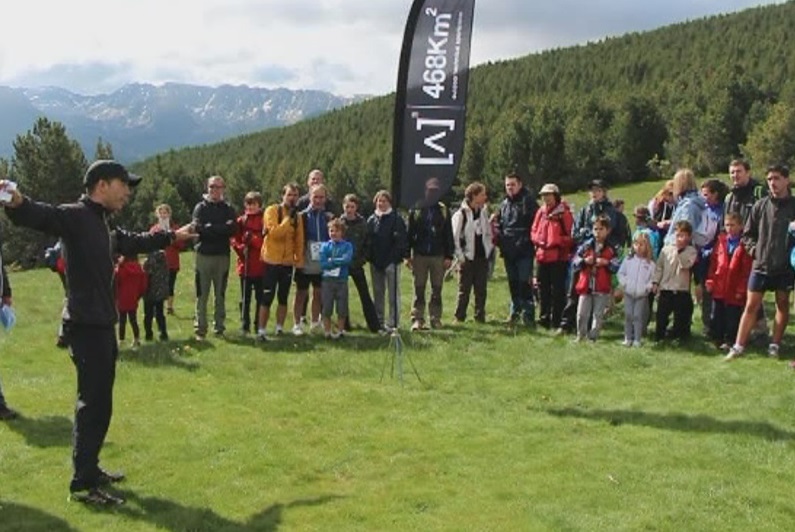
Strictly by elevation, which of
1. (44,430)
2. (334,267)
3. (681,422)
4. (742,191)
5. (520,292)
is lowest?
(44,430)

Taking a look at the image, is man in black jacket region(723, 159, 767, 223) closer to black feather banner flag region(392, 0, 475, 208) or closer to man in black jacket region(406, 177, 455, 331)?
black feather banner flag region(392, 0, 475, 208)

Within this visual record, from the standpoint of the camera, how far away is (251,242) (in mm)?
12875

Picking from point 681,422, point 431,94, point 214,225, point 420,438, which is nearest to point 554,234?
point 431,94

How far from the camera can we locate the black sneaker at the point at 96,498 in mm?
6344

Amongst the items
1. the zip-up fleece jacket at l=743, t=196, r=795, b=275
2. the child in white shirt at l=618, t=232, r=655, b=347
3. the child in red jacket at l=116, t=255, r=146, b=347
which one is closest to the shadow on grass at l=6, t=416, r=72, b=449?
the child in red jacket at l=116, t=255, r=146, b=347

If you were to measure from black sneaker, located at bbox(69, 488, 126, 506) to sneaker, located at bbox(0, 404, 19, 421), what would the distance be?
276 cm

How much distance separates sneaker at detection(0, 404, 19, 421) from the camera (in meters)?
8.68

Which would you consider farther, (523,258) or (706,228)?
(523,258)

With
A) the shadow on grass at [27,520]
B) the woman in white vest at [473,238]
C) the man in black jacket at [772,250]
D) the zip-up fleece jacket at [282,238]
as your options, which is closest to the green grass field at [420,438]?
the shadow on grass at [27,520]

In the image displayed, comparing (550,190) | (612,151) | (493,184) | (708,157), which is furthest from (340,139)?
(550,190)

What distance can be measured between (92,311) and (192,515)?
1785mm

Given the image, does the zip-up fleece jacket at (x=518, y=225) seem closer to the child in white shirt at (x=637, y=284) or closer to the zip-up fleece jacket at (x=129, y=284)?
the child in white shirt at (x=637, y=284)

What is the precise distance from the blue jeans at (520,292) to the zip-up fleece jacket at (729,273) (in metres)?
3.20

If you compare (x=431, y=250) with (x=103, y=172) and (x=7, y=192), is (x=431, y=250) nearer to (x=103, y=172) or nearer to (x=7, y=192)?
(x=103, y=172)
